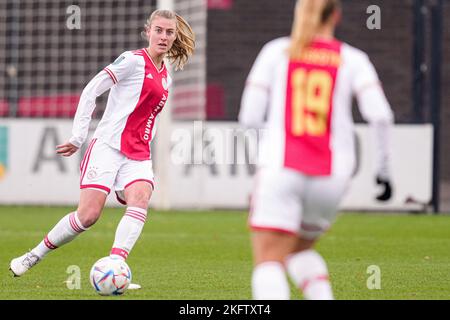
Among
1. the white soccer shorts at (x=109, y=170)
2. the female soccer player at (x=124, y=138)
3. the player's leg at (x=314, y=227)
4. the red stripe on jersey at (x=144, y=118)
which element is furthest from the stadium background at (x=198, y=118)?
the player's leg at (x=314, y=227)

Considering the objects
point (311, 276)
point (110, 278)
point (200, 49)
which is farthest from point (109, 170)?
point (200, 49)

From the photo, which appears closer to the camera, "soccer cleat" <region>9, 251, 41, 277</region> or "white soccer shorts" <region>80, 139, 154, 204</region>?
"white soccer shorts" <region>80, 139, 154, 204</region>

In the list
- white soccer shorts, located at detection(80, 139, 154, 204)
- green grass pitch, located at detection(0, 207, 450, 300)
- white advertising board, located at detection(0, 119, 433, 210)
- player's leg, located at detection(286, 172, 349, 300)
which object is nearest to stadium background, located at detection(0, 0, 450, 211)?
white advertising board, located at detection(0, 119, 433, 210)

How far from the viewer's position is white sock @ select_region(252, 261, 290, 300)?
555cm

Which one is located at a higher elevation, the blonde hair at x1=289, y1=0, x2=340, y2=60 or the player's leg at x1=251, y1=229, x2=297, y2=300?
the blonde hair at x1=289, y1=0, x2=340, y2=60

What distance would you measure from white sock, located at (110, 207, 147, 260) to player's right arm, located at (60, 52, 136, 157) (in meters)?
0.57

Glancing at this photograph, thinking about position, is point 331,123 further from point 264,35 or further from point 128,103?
point 264,35

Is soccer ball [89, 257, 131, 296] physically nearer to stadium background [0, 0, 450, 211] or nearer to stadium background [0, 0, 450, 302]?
stadium background [0, 0, 450, 302]

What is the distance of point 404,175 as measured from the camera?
54.2 ft

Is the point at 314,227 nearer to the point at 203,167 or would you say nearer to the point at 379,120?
the point at 379,120

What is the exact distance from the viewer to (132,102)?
27.8 ft

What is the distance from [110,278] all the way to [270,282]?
247 cm
